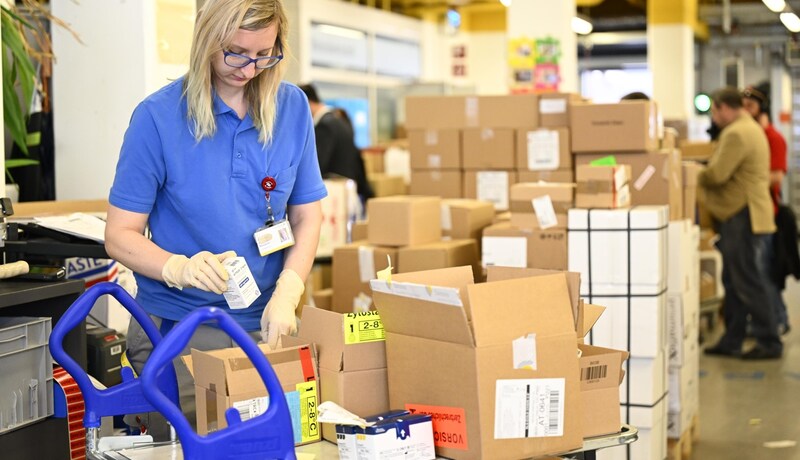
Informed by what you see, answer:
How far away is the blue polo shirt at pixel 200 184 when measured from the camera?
220 centimetres

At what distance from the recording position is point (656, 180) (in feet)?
14.2

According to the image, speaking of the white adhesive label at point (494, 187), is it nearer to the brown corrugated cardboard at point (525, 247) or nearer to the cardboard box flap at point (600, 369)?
the brown corrugated cardboard at point (525, 247)

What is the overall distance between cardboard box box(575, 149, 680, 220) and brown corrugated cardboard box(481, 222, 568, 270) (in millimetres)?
651

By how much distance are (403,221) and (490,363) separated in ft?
8.01

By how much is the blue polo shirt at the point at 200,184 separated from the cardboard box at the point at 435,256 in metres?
1.87

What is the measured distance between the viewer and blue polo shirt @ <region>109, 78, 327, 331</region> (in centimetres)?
220

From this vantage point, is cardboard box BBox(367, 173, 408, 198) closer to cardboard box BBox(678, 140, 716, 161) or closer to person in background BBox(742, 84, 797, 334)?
cardboard box BBox(678, 140, 716, 161)

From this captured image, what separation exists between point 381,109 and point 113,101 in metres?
10.4

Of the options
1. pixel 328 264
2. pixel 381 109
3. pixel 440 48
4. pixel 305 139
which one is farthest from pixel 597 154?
pixel 440 48

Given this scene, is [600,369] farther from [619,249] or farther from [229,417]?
[619,249]

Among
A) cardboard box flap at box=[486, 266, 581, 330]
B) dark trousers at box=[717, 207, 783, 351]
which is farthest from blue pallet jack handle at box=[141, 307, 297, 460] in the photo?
dark trousers at box=[717, 207, 783, 351]

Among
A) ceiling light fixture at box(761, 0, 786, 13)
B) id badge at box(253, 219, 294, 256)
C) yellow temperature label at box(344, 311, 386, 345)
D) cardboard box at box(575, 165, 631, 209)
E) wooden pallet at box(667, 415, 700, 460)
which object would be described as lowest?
wooden pallet at box(667, 415, 700, 460)

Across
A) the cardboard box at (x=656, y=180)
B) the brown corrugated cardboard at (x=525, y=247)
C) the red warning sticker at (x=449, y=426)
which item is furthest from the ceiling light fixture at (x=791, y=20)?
the red warning sticker at (x=449, y=426)

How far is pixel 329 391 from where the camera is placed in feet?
6.77
